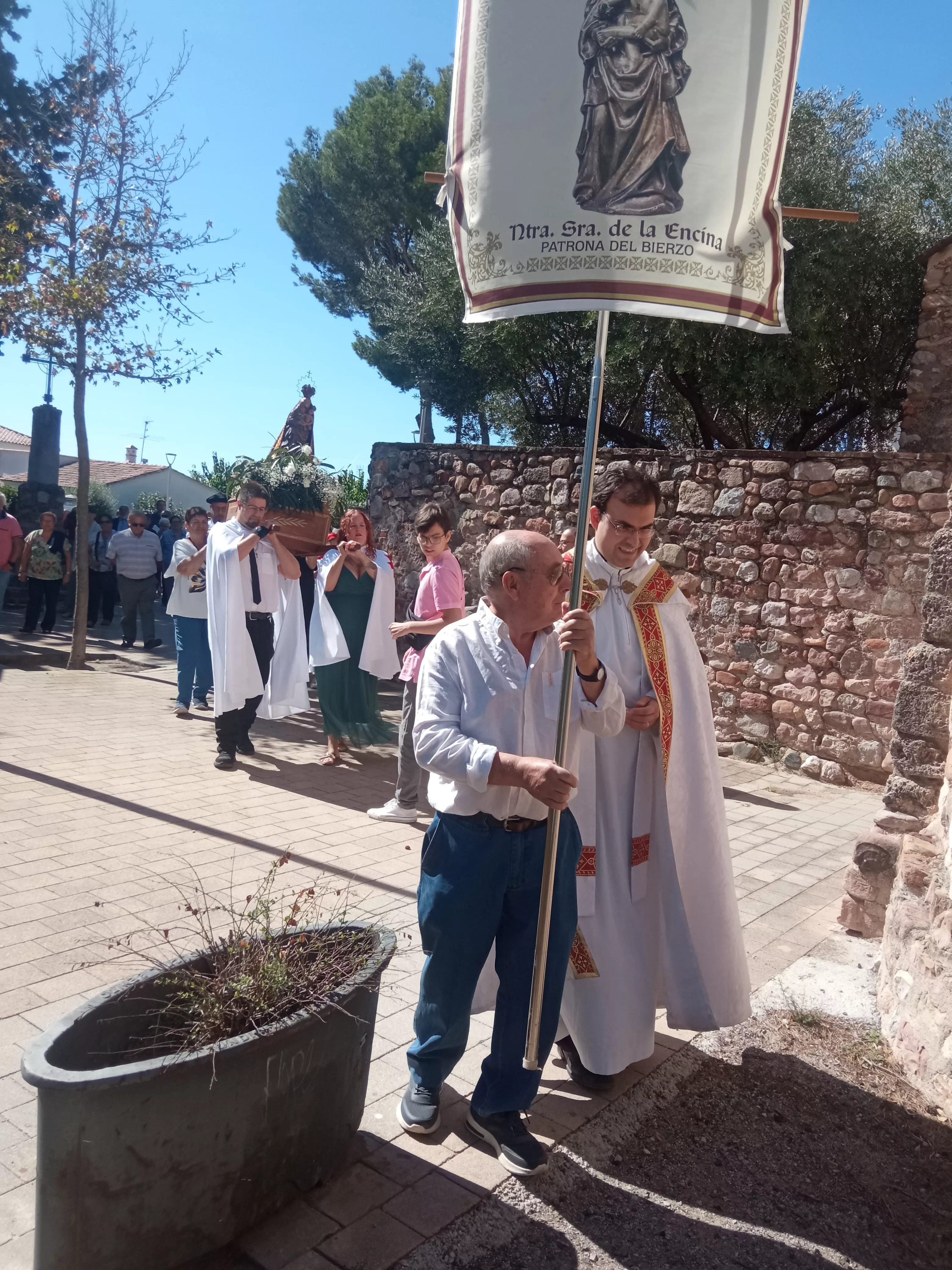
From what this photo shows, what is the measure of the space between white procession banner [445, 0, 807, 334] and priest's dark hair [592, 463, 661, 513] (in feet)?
1.82

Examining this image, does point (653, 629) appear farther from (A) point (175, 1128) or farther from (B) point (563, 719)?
(A) point (175, 1128)

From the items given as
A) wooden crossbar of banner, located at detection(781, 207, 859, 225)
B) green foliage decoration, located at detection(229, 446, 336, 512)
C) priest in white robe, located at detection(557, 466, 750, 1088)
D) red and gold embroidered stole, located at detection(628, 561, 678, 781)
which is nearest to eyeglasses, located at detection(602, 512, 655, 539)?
priest in white robe, located at detection(557, 466, 750, 1088)

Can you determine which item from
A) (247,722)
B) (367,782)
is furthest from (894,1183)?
(247,722)

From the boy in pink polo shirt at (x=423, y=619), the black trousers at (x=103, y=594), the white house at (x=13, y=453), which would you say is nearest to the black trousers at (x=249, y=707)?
the boy in pink polo shirt at (x=423, y=619)

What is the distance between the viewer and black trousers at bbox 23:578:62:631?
13648mm

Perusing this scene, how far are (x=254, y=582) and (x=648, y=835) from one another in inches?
188

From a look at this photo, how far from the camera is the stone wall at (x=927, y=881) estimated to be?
3197mm

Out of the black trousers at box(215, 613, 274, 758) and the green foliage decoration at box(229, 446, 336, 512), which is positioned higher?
the green foliage decoration at box(229, 446, 336, 512)

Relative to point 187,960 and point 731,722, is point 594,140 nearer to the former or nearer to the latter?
point 187,960

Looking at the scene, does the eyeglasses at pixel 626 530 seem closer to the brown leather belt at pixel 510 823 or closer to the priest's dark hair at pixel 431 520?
the brown leather belt at pixel 510 823

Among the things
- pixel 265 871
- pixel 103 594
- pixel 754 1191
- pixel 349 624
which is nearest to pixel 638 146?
pixel 754 1191

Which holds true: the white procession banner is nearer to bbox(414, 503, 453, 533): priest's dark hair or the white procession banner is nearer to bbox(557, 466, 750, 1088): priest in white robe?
bbox(557, 466, 750, 1088): priest in white robe

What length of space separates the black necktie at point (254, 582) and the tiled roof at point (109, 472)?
42.3 m

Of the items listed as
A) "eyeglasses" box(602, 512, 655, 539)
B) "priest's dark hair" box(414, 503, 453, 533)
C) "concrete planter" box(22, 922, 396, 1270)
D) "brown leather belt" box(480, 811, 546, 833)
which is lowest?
"concrete planter" box(22, 922, 396, 1270)
